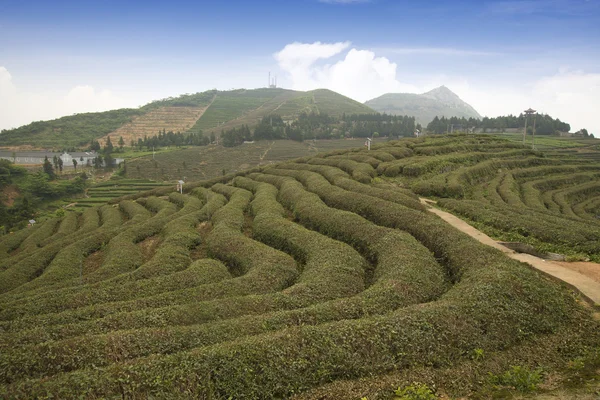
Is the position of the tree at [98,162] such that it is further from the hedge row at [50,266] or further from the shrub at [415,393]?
the shrub at [415,393]

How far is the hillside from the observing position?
138125mm

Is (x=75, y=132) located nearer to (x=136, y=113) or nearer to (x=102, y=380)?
(x=136, y=113)

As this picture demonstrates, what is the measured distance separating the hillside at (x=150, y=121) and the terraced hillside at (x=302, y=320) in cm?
12894

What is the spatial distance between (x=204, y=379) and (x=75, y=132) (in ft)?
531

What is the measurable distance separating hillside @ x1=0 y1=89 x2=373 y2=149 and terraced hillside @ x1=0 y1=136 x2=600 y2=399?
12894cm

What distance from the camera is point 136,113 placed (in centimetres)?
17900

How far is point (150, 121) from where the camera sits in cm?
16562

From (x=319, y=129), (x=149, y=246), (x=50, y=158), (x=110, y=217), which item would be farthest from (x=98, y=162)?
(x=149, y=246)

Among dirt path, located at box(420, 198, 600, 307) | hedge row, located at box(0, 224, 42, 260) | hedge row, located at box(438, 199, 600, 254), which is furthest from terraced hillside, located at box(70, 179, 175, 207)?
dirt path, located at box(420, 198, 600, 307)

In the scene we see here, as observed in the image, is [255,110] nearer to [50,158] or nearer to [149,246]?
[50,158]

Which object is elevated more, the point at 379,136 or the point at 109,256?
the point at 379,136

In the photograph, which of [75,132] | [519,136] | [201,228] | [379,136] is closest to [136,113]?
[75,132]

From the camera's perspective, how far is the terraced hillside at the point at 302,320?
8.73 m

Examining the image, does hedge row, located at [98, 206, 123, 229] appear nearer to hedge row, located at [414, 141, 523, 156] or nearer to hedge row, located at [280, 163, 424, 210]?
hedge row, located at [280, 163, 424, 210]
